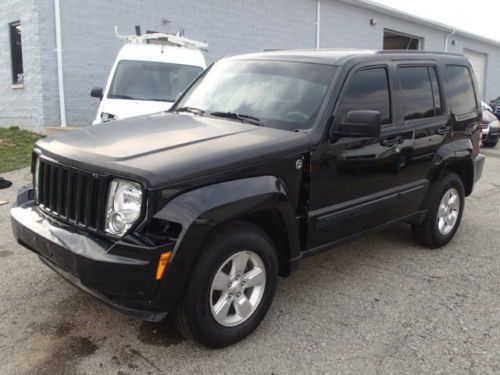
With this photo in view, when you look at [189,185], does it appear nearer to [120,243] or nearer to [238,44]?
[120,243]

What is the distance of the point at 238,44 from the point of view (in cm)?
1488

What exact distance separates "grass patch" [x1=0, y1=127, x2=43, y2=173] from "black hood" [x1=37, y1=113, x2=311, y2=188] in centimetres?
564

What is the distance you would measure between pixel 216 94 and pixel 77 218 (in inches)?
71.1

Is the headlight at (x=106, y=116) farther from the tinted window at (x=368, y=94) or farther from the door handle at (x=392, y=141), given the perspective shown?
the door handle at (x=392, y=141)

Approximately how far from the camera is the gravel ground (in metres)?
3.01

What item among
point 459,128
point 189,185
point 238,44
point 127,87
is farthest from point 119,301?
point 238,44

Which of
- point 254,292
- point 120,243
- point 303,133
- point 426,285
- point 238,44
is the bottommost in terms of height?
point 426,285

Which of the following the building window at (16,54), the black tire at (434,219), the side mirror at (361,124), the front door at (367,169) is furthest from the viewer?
the building window at (16,54)

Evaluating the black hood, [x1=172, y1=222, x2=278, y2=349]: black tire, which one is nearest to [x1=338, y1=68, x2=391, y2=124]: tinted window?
the black hood

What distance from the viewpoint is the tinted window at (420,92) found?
4465 millimetres

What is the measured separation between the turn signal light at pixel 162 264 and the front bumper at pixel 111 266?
0.02m

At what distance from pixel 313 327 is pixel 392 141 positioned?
Result: 174 cm

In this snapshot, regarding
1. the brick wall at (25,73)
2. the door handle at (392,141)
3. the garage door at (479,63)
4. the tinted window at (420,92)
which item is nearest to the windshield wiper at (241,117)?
the door handle at (392,141)

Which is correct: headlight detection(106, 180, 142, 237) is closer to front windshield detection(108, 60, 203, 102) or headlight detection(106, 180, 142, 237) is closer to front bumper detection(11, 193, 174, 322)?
front bumper detection(11, 193, 174, 322)
